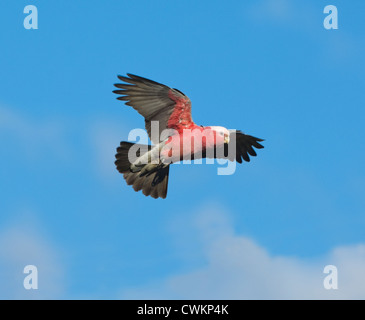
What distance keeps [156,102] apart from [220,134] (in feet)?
5.44

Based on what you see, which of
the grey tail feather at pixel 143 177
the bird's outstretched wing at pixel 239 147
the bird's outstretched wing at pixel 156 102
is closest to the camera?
the bird's outstretched wing at pixel 156 102

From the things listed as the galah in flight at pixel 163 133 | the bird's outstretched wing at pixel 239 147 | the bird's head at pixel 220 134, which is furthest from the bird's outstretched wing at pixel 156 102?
the bird's outstretched wing at pixel 239 147

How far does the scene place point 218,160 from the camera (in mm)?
17266

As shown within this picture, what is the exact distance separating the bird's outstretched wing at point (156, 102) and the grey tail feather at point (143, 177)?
2.73ft

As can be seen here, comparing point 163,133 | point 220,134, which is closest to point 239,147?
point 220,134

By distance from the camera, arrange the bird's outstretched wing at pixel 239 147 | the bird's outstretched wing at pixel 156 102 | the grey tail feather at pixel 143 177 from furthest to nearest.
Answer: the bird's outstretched wing at pixel 239 147 < the grey tail feather at pixel 143 177 < the bird's outstretched wing at pixel 156 102

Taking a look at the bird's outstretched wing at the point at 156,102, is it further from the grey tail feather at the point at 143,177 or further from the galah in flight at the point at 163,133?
Result: the grey tail feather at the point at 143,177

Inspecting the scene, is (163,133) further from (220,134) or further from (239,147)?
(239,147)

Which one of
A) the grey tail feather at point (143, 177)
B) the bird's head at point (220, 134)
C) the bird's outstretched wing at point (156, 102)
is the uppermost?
the bird's outstretched wing at point (156, 102)

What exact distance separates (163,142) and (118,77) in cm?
181

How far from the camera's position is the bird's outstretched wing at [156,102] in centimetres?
1588

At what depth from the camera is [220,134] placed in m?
16.4
